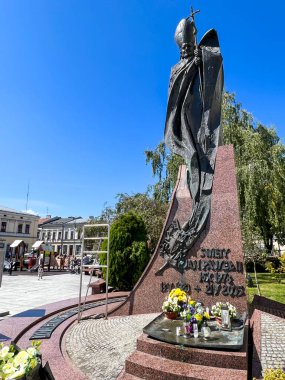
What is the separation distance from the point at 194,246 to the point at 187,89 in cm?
409

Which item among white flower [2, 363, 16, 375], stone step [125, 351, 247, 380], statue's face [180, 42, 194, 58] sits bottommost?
stone step [125, 351, 247, 380]

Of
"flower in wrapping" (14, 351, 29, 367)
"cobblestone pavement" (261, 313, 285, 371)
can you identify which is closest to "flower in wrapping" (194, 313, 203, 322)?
"cobblestone pavement" (261, 313, 285, 371)

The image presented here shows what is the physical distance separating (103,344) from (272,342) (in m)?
2.68

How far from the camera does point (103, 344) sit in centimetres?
485

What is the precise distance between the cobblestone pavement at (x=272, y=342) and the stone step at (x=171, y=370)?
764 millimetres

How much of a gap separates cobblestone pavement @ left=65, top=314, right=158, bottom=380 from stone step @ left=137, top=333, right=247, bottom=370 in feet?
2.01

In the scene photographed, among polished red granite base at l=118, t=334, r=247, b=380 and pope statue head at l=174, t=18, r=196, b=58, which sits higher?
pope statue head at l=174, t=18, r=196, b=58

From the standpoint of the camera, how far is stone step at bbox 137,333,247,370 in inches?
135

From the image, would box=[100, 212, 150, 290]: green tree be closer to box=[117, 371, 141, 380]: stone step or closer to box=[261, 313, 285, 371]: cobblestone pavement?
box=[261, 313, 285, 371]: cobblestone pavement

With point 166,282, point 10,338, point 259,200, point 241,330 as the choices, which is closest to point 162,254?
point 166,282

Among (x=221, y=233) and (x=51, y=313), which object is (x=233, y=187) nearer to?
(x=221, y=233)

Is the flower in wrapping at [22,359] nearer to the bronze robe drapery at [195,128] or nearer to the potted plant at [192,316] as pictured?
the potted plant at [192,316]

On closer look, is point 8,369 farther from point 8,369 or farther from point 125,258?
point 125,258

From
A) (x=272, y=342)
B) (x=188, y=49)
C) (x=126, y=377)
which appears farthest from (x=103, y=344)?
(x=188, y=49)
